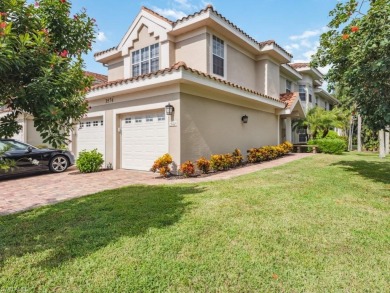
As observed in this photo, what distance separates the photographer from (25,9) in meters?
3.42

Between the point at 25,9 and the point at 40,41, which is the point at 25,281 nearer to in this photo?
the point at 40,41

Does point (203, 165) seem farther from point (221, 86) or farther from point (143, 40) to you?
point (143, 40)

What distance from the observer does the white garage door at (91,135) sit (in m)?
12.7

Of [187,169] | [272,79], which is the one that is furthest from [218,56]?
[187,169]

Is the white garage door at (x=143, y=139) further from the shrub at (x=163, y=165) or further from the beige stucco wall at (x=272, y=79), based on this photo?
the beige stucco wall at (x=272, y=79)

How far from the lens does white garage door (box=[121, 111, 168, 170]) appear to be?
33.6 feet

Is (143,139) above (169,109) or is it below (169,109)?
below

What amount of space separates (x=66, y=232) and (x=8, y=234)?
947mm

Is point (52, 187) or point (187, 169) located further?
point (187, 169)

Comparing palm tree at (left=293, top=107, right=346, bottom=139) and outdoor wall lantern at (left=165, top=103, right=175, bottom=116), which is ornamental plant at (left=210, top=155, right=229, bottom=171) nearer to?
outdoor wall lantern at (left=165, top=103, right=175, bottom=116)

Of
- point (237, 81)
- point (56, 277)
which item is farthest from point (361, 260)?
point (237, 81)

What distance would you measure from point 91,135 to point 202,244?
1143 cm

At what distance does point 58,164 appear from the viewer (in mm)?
11195

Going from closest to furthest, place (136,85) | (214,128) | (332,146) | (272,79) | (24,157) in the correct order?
(136,85)
(24,157)
(214,128)
(272,79)
(332,146)
